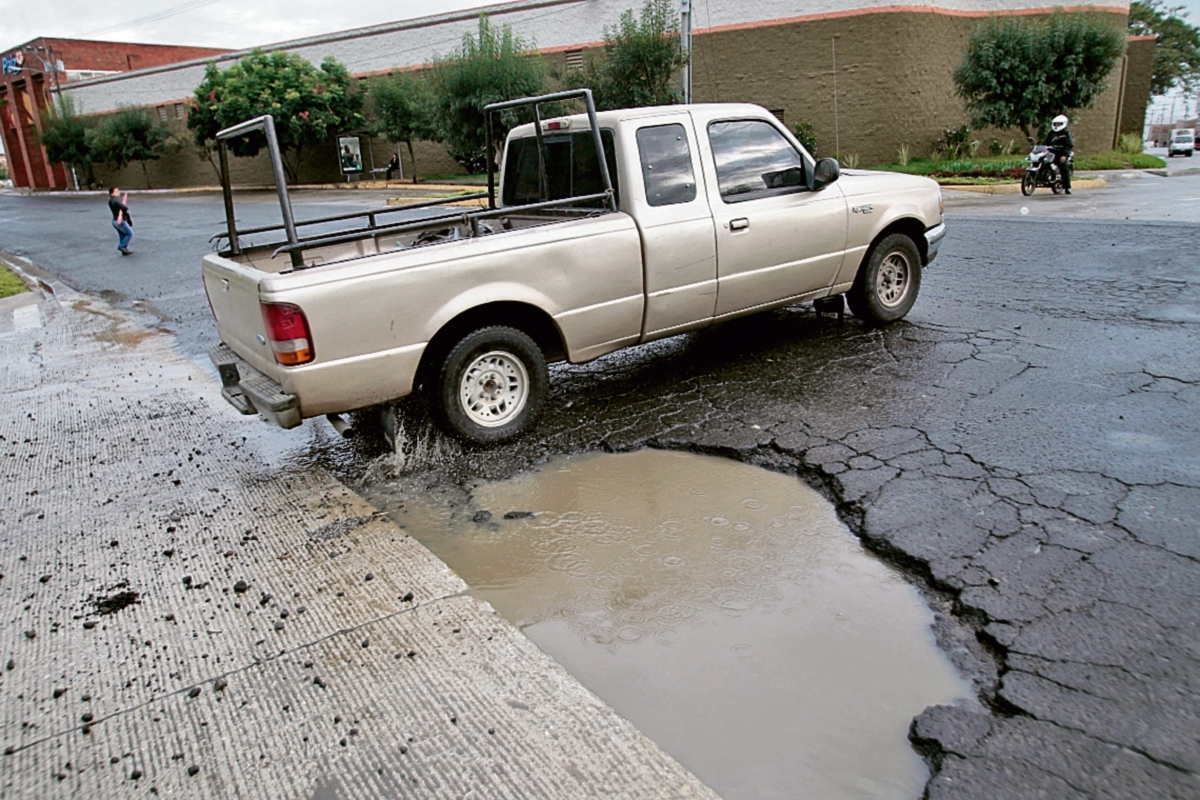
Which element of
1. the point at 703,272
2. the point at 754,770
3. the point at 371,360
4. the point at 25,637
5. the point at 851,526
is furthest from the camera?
the point at 703,272

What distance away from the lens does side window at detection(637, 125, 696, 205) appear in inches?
219

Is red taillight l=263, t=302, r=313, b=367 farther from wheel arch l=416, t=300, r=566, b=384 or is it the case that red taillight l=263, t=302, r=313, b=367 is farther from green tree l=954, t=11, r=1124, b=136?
green tree l=954, t=11, r=1124, b=136

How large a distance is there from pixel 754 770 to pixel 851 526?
171cm

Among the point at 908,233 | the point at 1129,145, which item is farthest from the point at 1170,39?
the point at 908,233

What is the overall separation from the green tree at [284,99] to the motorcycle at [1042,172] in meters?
30.0

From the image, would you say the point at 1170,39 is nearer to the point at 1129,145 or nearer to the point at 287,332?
the point at 1129,145

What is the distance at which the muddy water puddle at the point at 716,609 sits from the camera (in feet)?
8.86

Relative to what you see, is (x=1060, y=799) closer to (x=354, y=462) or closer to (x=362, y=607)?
(x=362, y=607)

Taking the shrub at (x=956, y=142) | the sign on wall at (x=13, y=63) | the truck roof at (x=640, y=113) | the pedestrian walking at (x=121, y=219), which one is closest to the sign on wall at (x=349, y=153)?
the pedestrian walking at (x=121, y=219)

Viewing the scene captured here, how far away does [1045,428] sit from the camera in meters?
4.86

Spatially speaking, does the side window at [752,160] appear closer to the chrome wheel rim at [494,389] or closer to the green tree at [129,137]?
the chrome wheel rim at [494,389]

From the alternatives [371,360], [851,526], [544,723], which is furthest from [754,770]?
[371,360]

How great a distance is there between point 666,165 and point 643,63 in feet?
76.5

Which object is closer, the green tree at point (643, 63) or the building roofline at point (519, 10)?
the green tree at point (643, 63)
